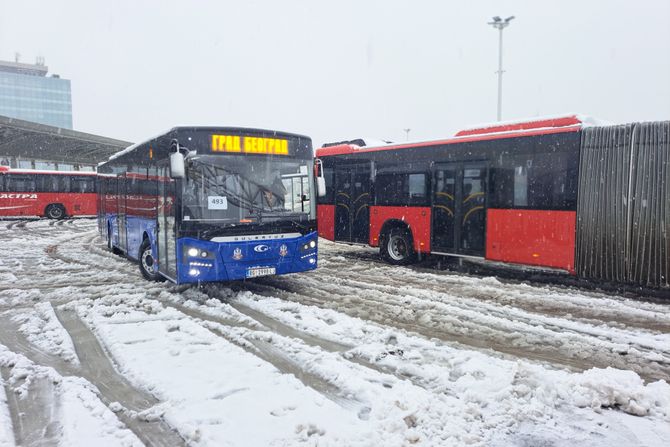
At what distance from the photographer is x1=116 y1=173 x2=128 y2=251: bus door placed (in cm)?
1128

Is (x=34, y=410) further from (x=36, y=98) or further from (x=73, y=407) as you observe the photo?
(x=36, y=98)

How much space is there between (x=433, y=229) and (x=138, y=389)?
27.1 ft

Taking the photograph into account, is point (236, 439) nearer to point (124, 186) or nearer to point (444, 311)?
point (444, 311)

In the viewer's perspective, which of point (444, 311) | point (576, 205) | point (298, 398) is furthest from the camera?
point (576, 205)

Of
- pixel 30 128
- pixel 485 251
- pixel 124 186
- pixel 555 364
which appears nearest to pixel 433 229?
pixel 485 251

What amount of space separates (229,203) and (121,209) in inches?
222

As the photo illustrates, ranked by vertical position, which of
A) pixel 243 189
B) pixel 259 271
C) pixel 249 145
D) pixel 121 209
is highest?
pixel 249 145

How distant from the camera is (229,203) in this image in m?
7.56

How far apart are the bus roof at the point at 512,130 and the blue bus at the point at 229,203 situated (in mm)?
3926

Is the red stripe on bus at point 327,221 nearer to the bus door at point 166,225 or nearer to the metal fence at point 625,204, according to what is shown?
the bus door at point 166,225

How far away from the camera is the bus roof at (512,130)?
30.0ft

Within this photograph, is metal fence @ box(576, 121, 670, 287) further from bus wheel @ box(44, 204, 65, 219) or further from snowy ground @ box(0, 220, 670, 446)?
bus wheel @ box(44, 204, 65, 219)

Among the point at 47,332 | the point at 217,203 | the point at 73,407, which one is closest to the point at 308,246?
the point at 217,203

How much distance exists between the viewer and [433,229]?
11.3m
